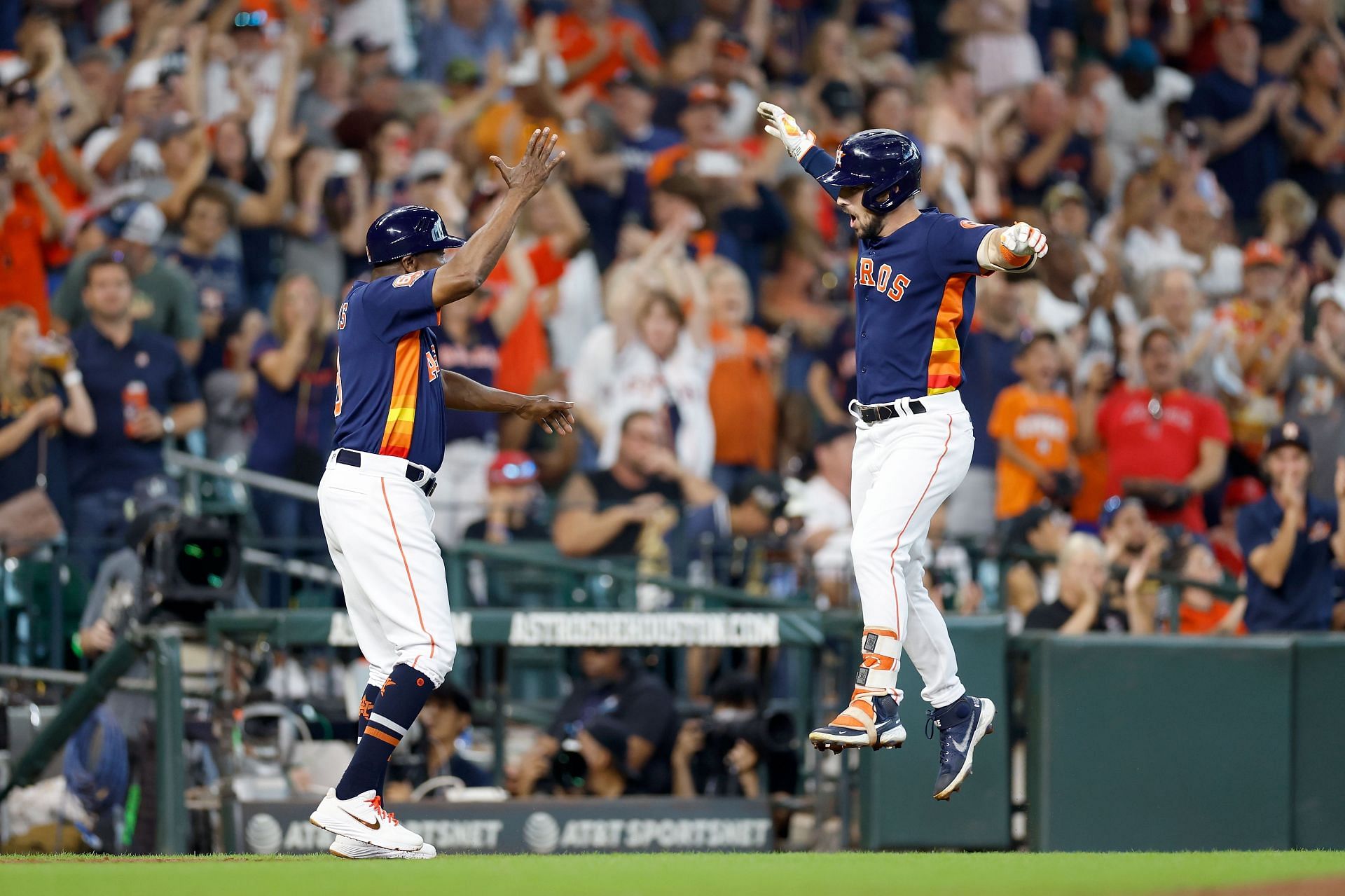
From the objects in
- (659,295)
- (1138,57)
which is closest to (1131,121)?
(1138,57)

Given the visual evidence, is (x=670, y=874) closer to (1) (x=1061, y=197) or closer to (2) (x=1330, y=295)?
(2) (x=1330, y=295)

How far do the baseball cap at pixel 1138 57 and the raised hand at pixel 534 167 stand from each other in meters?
10.5

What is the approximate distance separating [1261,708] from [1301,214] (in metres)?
6.96

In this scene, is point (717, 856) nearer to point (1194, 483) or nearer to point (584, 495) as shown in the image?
point (584, 495)

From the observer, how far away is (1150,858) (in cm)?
680

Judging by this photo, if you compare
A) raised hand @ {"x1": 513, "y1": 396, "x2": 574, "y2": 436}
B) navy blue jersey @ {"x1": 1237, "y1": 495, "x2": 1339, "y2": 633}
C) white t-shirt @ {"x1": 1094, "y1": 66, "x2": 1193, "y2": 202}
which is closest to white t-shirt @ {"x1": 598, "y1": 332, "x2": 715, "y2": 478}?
navy blue jersey @ {"x1": 1237, "y1": 495, "x2": 1339, "y2": 633}

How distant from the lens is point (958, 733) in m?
6.97

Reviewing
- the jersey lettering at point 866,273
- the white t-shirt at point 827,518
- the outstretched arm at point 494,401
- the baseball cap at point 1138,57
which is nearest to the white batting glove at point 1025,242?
the jersey lettering at point 866,273

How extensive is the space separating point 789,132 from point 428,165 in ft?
18.1

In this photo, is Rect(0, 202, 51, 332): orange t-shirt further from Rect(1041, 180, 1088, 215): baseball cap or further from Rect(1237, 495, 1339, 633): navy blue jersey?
Rect(1041, 180, 1088, 215): baseball cap

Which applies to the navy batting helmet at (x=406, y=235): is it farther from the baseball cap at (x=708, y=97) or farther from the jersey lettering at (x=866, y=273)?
the baseball cap at (x=708, y=97)

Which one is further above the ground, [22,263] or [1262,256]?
[1262,256]

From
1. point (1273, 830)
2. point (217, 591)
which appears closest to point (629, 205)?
point (217, 591)

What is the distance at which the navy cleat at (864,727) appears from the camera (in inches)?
255
